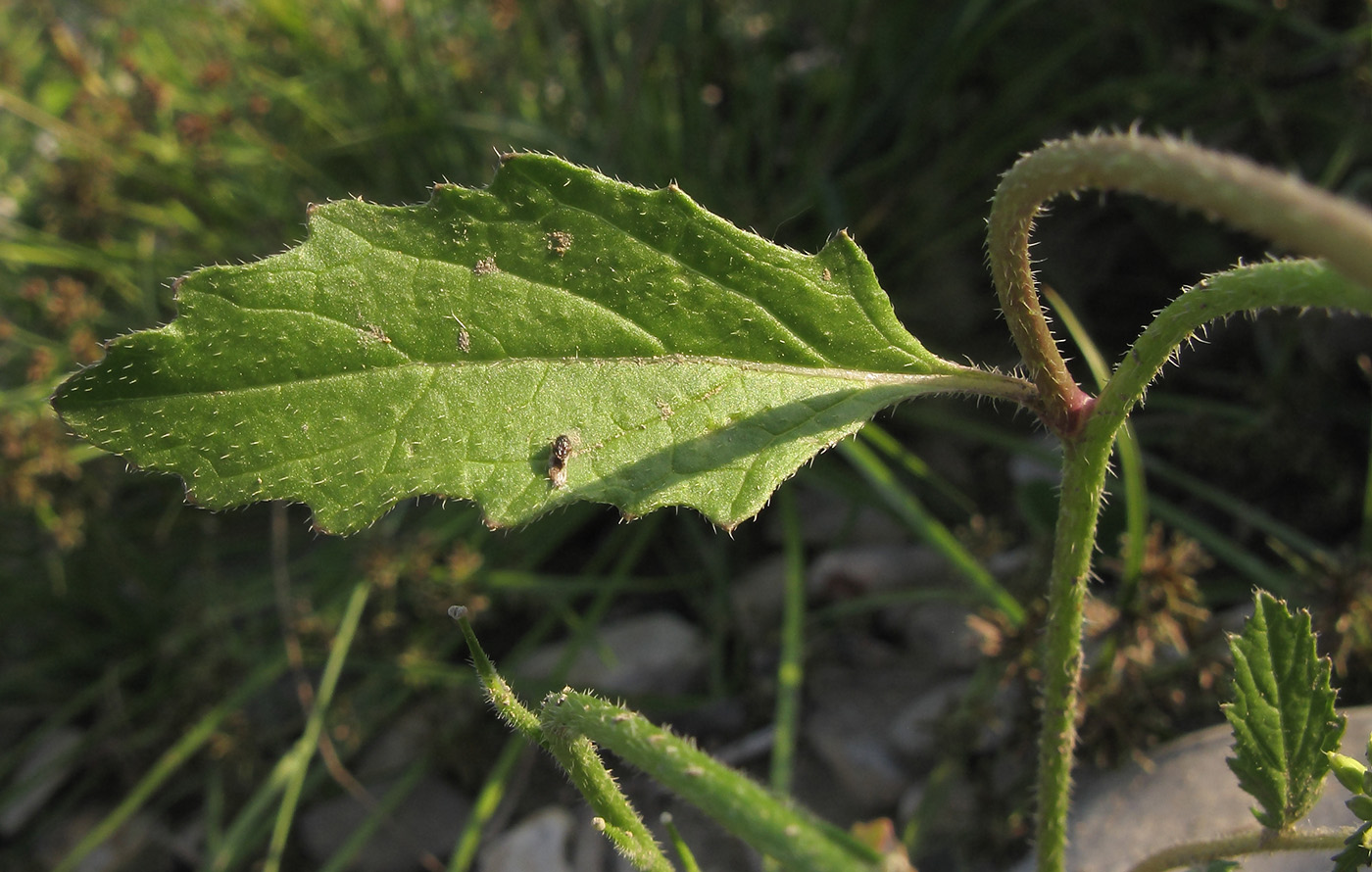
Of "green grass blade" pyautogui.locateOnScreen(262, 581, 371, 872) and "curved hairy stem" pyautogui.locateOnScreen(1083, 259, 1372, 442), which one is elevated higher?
"curved hairy stem" pyautogui.locateOnScreen(1083, 259, 1372, 442)

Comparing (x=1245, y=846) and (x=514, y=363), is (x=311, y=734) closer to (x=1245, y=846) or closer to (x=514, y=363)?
(x=514, y=363)

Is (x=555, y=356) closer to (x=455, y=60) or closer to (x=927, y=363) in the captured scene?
(x=927, y=363)

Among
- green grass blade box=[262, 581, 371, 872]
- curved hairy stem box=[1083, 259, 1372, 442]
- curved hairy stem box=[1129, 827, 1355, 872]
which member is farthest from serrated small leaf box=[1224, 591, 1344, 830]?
green grass blade box=[262, 581, 371, 872]

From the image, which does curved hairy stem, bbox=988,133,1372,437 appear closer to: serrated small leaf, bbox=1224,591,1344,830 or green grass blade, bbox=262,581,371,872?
serrated small leaf, bbox=1224,591,1344,830

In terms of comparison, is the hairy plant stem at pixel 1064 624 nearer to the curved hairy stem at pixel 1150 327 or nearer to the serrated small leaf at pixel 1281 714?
the curved hairy stem at pixel 1150 327

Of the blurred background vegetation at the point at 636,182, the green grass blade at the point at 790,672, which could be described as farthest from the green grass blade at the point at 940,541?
the green grass blade at the point at 790,672

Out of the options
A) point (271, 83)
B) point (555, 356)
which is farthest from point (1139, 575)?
point (271, 83)
